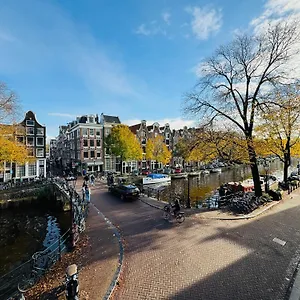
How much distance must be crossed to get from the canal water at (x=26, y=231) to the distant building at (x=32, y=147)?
581 inches

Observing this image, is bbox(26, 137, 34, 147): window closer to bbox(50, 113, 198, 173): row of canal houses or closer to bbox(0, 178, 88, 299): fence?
bbox(50, 113, 198, 173): row of canal houses

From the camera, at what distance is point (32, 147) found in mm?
40594

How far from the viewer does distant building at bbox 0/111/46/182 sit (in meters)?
38.1

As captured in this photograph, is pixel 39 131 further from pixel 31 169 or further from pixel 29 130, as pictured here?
pixel 31 169

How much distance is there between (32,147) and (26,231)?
26454 mm

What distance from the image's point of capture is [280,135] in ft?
71.8

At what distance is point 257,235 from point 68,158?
53421mm

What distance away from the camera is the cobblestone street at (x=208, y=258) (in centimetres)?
690

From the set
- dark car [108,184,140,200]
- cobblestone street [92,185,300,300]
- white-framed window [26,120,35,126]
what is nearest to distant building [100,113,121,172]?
white-framed window [26,120,35,126]

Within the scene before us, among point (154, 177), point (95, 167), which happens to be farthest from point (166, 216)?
point (95, 167)

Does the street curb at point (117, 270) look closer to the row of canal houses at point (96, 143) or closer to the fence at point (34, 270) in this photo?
the fence at point (34, 270)

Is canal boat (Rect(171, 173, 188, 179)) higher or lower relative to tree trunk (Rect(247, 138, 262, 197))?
lower

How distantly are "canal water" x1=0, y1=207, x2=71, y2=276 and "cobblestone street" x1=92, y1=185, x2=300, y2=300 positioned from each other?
18.7 feet

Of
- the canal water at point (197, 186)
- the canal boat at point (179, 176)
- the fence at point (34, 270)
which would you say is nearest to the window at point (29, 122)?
the canal water at point (197, 186)
